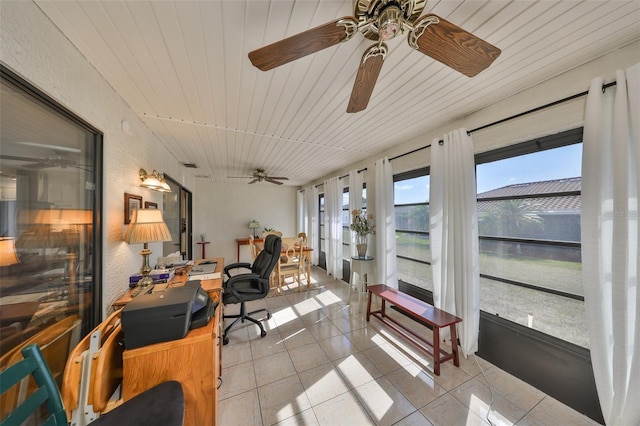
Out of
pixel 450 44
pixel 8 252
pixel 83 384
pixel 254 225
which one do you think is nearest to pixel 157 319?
pixel 83 384

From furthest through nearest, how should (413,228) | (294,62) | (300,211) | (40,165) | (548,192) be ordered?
(300,211), (413,228), (548,192), (294,62), (40,165)

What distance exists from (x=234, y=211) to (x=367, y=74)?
548 centimetres

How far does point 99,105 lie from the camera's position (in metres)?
1.42

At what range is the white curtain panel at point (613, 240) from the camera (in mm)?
1151

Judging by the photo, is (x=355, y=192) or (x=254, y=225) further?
(x=254, y=225)

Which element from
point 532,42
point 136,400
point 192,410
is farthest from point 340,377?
point 532,42

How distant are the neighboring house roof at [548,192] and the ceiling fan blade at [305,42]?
6.39 feet

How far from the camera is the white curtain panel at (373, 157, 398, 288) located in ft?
9.57

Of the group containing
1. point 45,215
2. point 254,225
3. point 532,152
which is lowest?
point 254,225

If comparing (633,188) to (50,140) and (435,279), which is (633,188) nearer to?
(435,279)

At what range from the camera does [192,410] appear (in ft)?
3.80

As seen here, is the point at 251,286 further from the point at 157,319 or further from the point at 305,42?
the point at 305,42

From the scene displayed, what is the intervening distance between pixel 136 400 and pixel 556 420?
2.61 metres

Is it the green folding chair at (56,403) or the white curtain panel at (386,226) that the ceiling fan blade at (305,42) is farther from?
the white curtain panel at (386,226)
